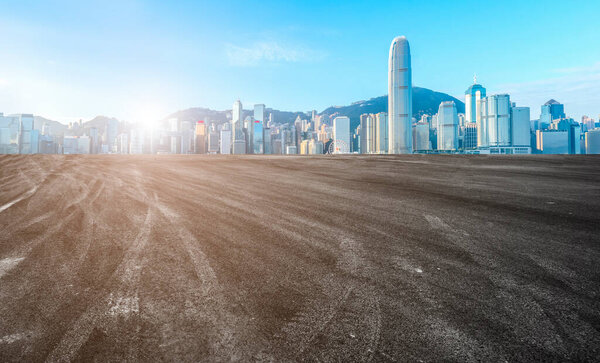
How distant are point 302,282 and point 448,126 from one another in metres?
207

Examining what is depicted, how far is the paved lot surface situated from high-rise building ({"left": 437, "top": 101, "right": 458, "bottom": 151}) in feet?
649

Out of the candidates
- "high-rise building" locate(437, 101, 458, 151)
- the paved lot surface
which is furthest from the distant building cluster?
the paved lot surface

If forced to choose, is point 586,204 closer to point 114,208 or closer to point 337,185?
point 337,185

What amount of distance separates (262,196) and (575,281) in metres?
6.36

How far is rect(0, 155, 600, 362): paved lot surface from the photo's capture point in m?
2.15

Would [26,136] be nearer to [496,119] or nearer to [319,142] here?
[319,142]

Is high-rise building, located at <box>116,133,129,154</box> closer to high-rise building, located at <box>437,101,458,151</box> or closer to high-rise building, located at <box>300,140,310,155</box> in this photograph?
high-rise building, located at <box>300,140,310,155</box>

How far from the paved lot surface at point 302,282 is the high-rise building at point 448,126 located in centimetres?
19785

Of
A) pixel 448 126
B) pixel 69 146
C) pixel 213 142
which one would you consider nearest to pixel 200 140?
pixel 213 142

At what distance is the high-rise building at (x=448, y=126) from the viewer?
183 metres

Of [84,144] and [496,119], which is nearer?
[84,144]

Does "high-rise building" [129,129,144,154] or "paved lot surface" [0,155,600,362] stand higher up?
"high-rise building" [129,129,144,154]

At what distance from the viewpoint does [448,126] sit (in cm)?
18475

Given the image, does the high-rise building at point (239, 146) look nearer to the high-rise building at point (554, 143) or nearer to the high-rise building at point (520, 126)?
the high-rise building at point (520, 126)
